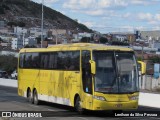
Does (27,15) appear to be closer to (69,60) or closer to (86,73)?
(69,60)

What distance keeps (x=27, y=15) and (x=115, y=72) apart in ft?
493

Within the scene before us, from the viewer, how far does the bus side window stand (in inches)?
791

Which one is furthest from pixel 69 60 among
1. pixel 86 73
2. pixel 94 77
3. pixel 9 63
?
pixel 9 63

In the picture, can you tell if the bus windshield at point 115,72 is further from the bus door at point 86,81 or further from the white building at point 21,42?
the white building at point 21,42

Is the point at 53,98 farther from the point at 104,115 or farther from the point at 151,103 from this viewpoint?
the point at 151,103

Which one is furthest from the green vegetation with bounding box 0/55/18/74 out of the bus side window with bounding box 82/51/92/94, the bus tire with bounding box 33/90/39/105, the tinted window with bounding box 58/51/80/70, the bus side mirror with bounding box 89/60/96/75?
the bus side mirror with bounding box 89/60/96/75

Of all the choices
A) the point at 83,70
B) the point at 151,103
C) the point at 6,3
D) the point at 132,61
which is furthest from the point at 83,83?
the point at 6,3

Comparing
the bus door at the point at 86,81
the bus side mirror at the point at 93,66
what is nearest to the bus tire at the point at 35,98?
the bus door at the point at 86,81

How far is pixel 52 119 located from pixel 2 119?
3.44 m

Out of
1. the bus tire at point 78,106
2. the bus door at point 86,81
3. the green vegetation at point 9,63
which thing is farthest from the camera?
the green vegetation at point 9,63

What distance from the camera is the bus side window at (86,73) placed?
66.0 feet

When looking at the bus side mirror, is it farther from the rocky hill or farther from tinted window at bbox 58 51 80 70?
the rocky hill

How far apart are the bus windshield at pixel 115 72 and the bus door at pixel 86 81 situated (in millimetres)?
350

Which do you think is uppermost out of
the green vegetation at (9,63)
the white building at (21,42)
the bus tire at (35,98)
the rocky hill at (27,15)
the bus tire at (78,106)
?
the rocky hill at (27,15)
